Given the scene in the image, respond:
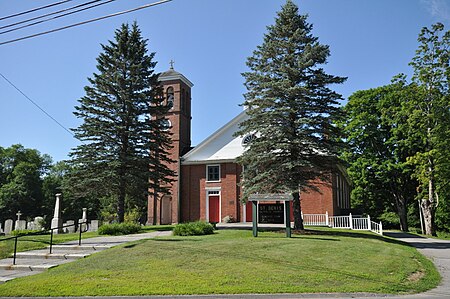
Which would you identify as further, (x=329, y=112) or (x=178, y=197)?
(x=178, y=197)

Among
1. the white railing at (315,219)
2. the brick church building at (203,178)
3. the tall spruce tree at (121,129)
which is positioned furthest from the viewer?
the brick church building at (203,178)

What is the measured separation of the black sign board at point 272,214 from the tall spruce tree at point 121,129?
284 inches

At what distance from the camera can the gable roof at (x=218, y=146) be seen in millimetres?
32344

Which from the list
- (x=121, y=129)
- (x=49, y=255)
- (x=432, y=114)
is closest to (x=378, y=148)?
(x=432, y=114)

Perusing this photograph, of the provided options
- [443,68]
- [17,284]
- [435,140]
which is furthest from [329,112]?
[17,284]

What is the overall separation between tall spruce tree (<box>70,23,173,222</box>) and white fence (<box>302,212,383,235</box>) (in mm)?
10900

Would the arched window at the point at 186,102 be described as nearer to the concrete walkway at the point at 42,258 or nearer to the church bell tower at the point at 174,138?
the church bell tower at the point at 174,138

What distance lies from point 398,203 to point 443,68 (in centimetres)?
1344

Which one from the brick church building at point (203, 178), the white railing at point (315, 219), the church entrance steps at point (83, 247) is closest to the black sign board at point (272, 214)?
the white railing at point (315, 219)

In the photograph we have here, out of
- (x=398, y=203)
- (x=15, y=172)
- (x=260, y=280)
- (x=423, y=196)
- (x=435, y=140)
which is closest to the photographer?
(x=260, y=280)

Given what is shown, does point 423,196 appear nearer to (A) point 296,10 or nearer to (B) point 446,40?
(B) point 446,40

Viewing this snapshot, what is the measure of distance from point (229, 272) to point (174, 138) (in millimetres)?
24312

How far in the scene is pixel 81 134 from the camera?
23.6 metres

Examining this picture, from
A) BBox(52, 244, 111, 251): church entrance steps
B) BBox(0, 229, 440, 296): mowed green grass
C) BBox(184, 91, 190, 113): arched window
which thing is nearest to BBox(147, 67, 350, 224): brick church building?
BBox(184, 91, 190, 113): arched window
